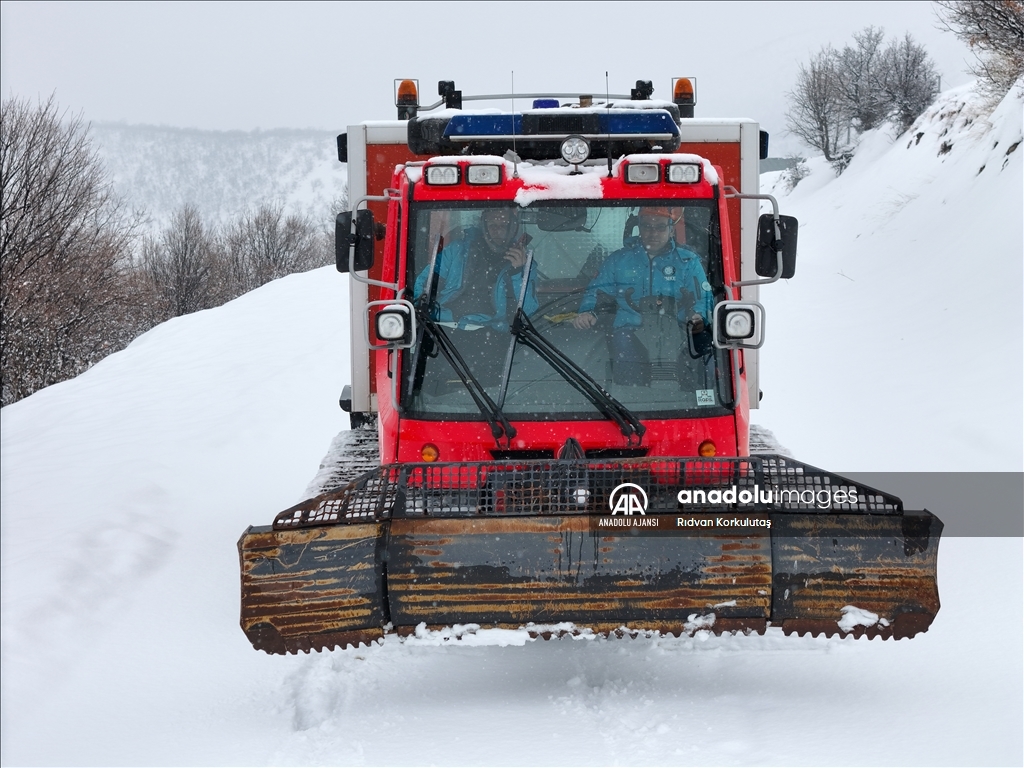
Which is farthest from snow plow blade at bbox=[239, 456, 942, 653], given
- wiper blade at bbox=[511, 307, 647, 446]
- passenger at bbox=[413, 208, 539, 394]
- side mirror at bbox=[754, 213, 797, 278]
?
side mirror at bbox=[754, 213, 797, 278]

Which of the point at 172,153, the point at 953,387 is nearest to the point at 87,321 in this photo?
the point at 953,387

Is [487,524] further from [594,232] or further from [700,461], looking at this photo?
[594,232]

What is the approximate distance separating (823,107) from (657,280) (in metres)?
41.2

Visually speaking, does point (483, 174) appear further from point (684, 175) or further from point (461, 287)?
point (684, 175)

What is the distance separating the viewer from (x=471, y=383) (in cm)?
454

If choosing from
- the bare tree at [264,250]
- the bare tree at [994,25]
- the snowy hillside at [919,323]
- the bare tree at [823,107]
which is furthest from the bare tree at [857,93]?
the bare tree at [264,250]

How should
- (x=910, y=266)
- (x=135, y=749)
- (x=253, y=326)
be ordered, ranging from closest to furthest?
(x=135, y=749)
(x=910, y=266)
(x=253, y=326)

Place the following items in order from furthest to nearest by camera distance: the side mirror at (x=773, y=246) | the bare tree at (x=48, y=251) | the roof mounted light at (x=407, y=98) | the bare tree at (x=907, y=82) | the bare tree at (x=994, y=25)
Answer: the bare tree at (x=907, y=82)
the bare tree at (x=48, y=251)
the bare tree at (x=994, y=25)
the roof mounted light at (x=407, y=98)
the side mirror at (x=773, y=246)

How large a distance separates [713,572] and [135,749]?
235 cm

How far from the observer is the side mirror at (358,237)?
4812 mm

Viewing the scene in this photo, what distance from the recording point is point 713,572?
156 inches

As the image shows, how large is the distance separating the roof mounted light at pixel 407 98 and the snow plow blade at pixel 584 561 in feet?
11.0

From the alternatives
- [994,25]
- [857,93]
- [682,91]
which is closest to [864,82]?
[857,93]

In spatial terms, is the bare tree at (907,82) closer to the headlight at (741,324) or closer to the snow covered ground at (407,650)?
the snow covered ground at (407,650)
